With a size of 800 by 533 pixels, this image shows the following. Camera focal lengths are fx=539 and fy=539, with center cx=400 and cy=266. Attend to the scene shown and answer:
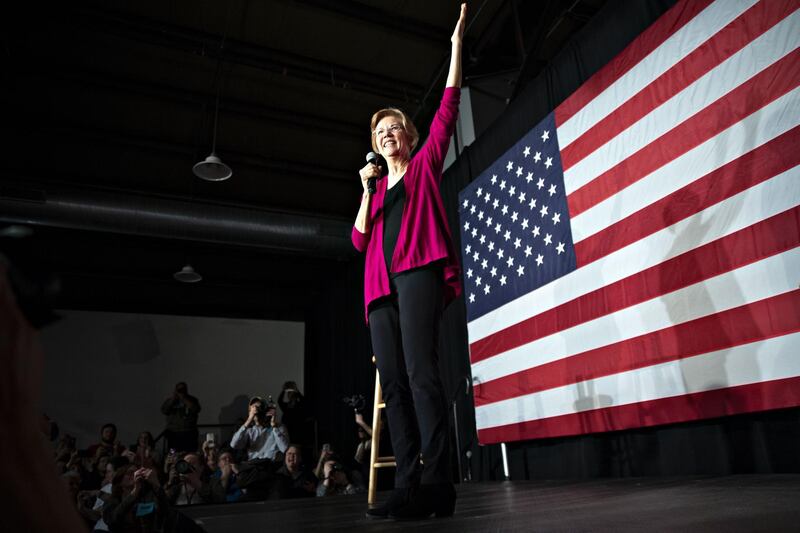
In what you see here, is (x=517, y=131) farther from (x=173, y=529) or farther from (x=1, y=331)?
(x=1, y=331)

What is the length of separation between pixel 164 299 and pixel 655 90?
8100 mm

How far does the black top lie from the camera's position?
1383 millimetres

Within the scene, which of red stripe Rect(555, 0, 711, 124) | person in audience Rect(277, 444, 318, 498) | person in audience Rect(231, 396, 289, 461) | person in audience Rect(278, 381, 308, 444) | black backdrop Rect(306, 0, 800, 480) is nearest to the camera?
black backdrop Rect(306, 0, 800, 480)

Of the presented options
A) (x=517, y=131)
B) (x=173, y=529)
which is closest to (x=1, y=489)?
(x=173, y=529)

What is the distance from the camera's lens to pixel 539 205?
3070 millimetres

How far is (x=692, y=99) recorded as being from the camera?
7.25 ft

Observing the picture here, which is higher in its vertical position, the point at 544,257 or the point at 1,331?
the point at 544,257

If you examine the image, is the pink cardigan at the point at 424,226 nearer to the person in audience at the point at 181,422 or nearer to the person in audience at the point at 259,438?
the person in audience at the point at 259,438

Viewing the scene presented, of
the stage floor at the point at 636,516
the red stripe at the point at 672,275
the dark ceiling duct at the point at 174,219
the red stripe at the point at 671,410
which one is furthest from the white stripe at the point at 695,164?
the dark ceiling duct at the point at 174,219

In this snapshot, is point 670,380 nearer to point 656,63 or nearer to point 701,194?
point 701,194

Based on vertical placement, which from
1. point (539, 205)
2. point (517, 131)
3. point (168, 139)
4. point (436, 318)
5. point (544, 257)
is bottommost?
point (436, 318)

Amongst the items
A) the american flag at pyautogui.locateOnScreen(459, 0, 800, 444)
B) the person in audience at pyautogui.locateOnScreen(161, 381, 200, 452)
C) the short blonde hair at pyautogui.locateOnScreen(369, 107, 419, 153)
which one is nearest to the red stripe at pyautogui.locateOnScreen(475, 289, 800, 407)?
the american flag at pyautogui.locateOnScreen(459, 0, 800, 444)

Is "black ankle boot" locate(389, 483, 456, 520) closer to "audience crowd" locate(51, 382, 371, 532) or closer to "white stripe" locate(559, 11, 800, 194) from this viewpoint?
"white stripe" locate(559, 11, 800, 194)

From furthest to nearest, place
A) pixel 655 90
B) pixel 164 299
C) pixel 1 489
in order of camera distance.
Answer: pixel 164 299 < pixel 655 90 < pixel 1 489
